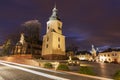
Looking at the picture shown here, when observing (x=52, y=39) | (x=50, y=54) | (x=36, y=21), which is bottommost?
(x=50, y=54)

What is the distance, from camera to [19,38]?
7031cm

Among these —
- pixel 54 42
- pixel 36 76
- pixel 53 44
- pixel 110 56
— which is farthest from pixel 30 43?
pixel 36 76

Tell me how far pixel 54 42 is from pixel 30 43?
15453 mm

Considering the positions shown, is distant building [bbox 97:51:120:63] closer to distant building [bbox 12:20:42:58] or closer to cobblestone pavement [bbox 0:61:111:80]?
distant building [bbox 12:20:42:58]

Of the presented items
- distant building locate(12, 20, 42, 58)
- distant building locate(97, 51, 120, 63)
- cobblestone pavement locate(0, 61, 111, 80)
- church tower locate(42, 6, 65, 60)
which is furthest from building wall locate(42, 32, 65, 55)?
cobblestone pavement locate(0, 61, 111, 80)

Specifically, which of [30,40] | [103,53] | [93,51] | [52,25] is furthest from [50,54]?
[103,53]

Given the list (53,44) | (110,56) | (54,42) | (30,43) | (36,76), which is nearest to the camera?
(36,76)

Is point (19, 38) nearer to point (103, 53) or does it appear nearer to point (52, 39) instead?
point (52, 39)

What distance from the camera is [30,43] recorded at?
6688 cm

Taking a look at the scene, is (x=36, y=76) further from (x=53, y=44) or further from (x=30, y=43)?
(x=30, y=43)

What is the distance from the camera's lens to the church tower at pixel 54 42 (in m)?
54.7

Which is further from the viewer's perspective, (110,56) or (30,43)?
(110,56)

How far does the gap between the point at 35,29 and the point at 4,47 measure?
684 inches

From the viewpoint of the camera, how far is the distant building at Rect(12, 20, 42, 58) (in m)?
62.8
